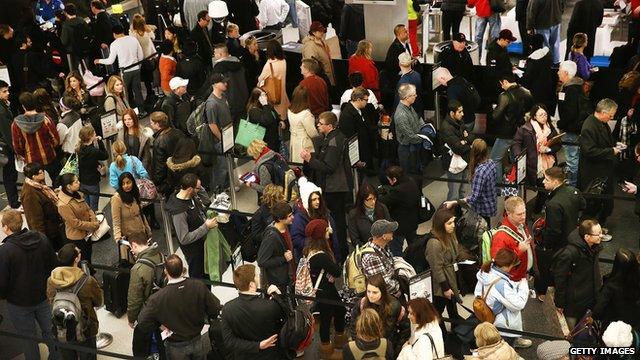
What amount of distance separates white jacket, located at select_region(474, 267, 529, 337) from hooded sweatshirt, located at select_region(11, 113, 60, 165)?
5.77 m

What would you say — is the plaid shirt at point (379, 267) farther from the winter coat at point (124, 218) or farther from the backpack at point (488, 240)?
the winter coat at point (124, 218)

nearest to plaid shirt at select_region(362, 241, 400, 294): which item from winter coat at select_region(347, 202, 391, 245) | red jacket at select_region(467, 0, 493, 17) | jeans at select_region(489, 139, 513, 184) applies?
winter coat at select_region(347, 202, 391, 245)

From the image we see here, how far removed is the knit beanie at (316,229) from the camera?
8570mm

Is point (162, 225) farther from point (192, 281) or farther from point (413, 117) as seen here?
point (192, 281)

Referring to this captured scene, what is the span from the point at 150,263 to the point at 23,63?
762 centimetres

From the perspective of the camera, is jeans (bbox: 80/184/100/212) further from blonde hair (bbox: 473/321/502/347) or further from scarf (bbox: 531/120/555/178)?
blonde hair (bbox: 473/321/502/347)

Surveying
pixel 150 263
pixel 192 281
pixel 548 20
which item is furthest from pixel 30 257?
pixel 548 20

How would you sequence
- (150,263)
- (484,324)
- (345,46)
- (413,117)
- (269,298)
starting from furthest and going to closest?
1. (345,46)
2. (413,117)
3. (150,263)
4. (269,298)
5. (484,324)

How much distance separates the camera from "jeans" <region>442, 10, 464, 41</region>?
16328 millimetres

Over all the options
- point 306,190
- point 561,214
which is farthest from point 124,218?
point 561,214

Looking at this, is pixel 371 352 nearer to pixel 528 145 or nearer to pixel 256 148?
pixel 256 148

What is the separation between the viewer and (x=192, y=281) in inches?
309

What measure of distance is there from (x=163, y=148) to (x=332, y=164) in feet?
6.49

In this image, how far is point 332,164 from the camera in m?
10.3
